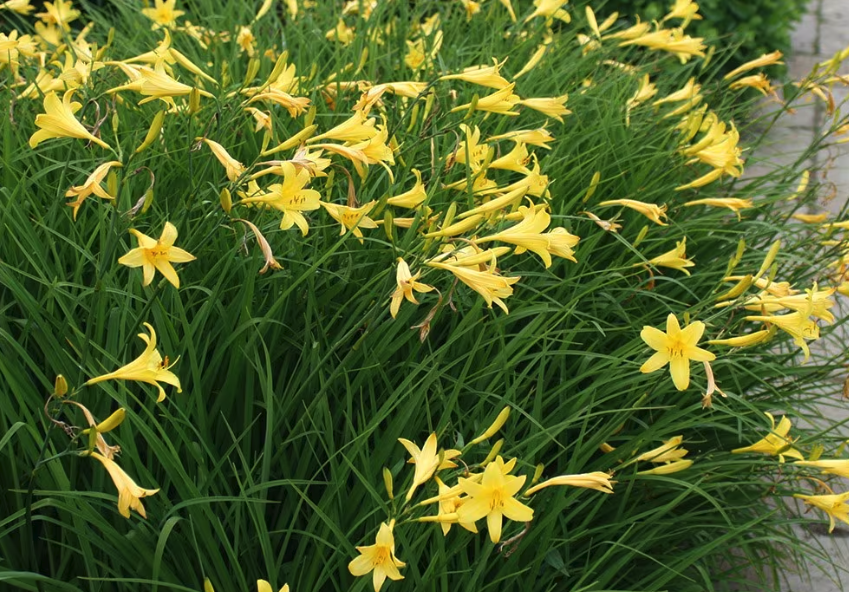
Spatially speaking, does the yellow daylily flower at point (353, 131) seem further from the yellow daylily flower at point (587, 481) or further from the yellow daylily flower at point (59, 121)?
the yellow daylily flower at point (587, 481)

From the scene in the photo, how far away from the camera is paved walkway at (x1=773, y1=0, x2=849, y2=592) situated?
7.95 ft

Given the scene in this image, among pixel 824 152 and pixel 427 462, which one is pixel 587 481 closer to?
pixel 427 462

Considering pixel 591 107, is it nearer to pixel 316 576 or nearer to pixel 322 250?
pixel 322 250

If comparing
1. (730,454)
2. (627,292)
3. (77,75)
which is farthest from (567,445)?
(77,75)

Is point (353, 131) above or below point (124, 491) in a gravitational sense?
above

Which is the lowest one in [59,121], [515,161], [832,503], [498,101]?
[832,503]

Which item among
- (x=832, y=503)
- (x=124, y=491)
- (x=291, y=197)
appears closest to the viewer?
(x=124, y=491)

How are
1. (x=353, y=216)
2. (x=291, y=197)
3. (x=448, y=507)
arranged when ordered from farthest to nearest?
(x=353, y=216) < (x=291, y=197) < (x=448, y=507)

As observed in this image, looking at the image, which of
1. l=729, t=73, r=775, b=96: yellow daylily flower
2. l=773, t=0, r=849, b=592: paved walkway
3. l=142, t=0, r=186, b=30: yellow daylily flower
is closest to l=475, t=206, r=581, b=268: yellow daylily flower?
l=773, t=0, r=849, b=592: paved walkway

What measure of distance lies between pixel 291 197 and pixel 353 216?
149mm

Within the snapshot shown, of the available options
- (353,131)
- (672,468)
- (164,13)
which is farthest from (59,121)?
(164,13)

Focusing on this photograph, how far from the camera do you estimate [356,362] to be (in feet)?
6.02

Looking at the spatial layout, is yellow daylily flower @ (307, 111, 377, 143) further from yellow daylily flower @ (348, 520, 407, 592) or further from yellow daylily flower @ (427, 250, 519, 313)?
yellow daylily flower @ (348, 520, 407, 592)

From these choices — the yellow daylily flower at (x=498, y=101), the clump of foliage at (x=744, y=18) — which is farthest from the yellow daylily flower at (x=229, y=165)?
the clump of foliage at (x=744, y=18)
